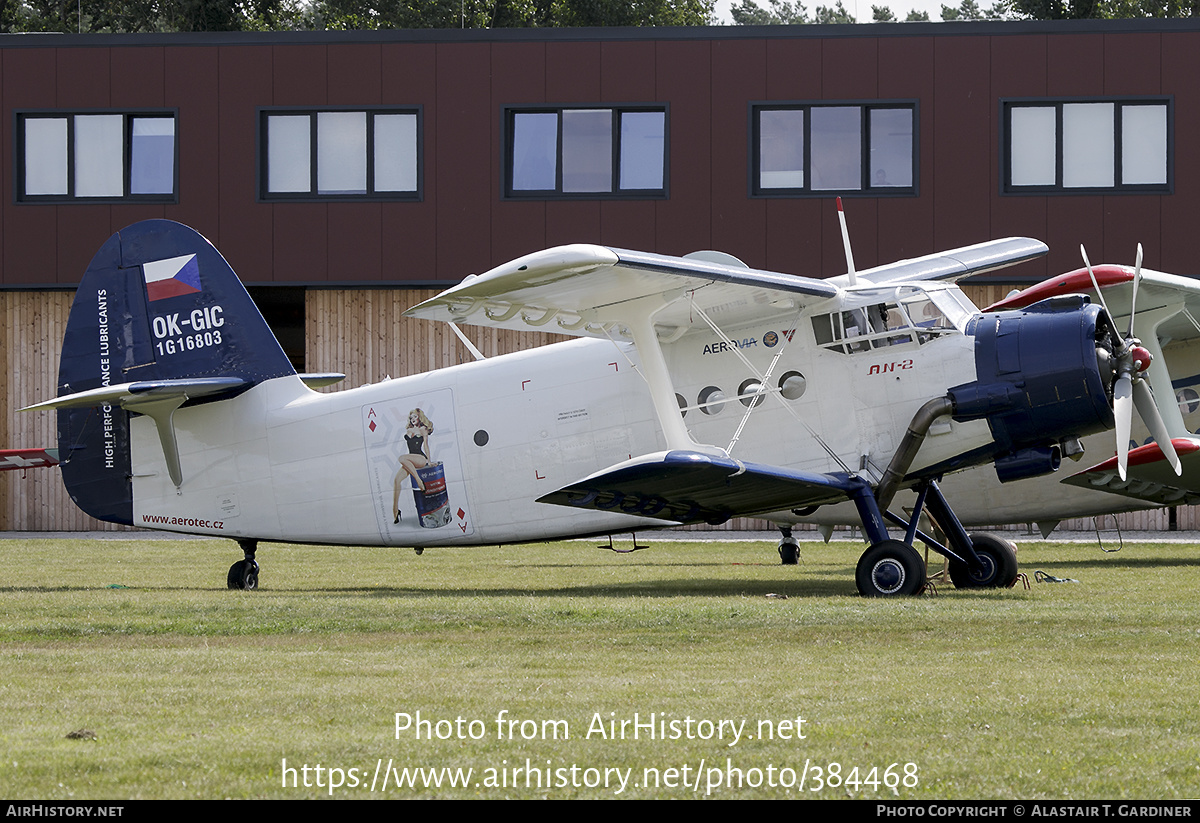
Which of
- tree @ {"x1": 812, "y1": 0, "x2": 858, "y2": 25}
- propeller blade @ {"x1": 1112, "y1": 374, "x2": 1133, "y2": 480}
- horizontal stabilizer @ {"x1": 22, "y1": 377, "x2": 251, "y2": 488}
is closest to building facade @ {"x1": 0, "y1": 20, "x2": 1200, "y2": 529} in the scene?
horizontal stabilizer @ {"x1": 22, "y1": 377, "x2": 251, "y2": 488}

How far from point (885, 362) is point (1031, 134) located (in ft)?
48.7

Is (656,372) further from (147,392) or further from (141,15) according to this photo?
(141,15)

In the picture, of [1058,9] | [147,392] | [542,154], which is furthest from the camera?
[1058,9]

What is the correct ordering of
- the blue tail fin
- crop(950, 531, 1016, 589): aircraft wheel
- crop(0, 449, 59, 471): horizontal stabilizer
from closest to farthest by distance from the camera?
crop(950, 531, 1016, 589): aircraft wheel → crop(0, 449, 59, 471): horizontal stabilizer → the blue tail fin

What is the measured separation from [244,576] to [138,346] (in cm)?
266

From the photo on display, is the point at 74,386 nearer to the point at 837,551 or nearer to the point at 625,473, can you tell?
the point at 625,473

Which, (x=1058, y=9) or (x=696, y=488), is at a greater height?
(x=1058, y=9)

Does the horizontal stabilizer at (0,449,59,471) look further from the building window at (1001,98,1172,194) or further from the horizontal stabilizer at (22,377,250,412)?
the building window at (1001,98,1172,194)

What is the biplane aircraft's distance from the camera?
1210 centimetres

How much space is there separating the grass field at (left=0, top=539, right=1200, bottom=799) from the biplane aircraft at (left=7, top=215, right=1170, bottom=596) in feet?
3.45

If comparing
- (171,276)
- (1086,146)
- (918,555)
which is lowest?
(918,555)

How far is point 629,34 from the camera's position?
1025 inches

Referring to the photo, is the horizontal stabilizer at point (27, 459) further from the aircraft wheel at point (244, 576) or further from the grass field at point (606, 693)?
the aircraft wheel at point (244, 576)

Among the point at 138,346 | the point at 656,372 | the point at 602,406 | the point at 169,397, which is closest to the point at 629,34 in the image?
the point at 138,346
